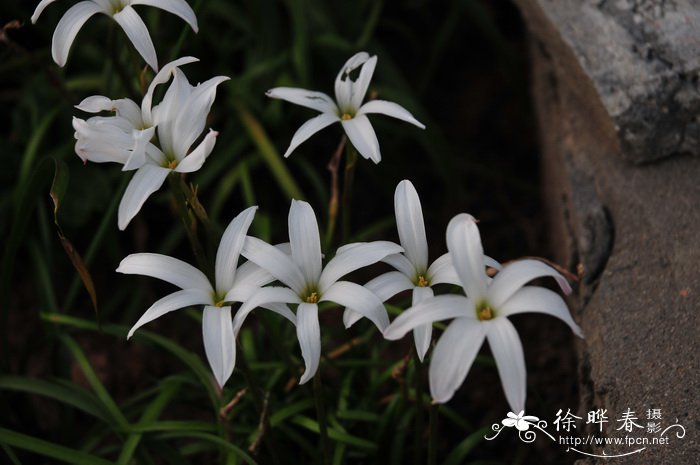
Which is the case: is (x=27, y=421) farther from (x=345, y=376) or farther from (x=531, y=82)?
(x=531, y=82)

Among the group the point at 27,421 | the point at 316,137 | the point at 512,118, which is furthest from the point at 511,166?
the point at 27,421

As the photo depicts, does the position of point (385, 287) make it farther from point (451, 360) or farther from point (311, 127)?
point (311, 127)

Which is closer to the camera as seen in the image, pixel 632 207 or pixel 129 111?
pixel 129 111

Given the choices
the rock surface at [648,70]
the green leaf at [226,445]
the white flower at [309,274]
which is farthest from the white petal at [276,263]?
the rock surface at [648,70]

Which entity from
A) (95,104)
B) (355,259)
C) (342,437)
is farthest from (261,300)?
(342,437)

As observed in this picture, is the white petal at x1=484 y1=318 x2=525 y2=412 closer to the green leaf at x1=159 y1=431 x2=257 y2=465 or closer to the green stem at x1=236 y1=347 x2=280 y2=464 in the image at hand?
the green stem at x1=236 y1=347 x2=280 y2=464

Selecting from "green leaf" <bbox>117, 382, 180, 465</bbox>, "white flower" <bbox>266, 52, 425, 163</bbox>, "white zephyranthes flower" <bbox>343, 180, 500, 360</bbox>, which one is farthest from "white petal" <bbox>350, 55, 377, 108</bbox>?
"green leaf" <bbox>117, 382, 180, 465</bbox>

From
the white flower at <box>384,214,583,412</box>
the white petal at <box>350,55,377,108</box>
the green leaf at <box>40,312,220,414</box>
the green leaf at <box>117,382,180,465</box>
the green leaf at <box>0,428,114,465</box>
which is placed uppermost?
the white petal at <box>350,55,377,108</box>

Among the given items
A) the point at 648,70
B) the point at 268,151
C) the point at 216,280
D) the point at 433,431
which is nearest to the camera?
the point at 216,280
